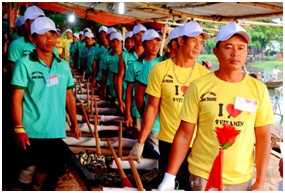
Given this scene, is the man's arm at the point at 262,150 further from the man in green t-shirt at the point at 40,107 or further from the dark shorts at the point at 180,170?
the man in green t-shirt at the point at 40,107

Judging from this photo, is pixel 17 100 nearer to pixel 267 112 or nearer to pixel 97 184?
pixel 97 184

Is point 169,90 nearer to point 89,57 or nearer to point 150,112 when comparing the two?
point 150,112

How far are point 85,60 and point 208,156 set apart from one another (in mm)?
10450

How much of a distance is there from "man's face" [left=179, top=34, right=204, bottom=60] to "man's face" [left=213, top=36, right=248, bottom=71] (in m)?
1.09

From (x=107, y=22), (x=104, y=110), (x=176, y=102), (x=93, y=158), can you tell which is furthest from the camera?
(x=107, y=22)

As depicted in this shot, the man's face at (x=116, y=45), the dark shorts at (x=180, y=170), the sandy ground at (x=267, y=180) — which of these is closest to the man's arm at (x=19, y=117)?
the sandy ground at (x=267, y=180)

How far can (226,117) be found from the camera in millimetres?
2711

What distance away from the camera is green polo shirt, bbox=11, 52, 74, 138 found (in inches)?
150

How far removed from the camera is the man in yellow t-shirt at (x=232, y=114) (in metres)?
2.73

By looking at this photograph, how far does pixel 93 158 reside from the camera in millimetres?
5184

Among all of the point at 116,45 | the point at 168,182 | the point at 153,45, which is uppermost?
the point at 153,45

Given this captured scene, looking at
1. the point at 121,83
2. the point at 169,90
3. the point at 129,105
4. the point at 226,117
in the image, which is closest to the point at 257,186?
the point at 226,117

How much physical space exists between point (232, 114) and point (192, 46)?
1.31 meters

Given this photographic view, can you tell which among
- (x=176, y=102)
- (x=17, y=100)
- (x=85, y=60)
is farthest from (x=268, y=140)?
(x=85, y=60)
